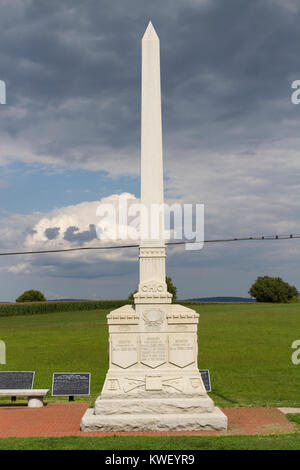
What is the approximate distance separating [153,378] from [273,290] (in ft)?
312

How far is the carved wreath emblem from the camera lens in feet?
43.1

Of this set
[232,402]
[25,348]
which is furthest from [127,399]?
[25,348]

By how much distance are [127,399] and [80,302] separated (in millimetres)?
61183

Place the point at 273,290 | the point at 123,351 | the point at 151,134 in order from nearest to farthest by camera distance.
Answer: the point at 123,351 → the point at 151,134 → the point at 273,290

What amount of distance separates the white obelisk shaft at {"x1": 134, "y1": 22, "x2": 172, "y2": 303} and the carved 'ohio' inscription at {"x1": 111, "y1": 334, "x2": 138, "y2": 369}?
1131 mm

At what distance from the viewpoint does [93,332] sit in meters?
37.8

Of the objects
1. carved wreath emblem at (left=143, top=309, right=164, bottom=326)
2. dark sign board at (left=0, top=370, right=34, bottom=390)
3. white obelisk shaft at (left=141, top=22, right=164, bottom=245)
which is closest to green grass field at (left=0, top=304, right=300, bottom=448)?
dark sign board at (left=0, top=370, right=34, bottom=390)

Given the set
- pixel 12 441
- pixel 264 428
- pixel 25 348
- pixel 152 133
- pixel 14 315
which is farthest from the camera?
pixel 14 315

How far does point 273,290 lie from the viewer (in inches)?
4082

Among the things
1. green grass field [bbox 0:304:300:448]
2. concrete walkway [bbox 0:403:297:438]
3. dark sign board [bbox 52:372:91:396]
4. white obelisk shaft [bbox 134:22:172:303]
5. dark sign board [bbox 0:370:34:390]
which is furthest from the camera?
green grass field [bbox 0:304:300:448]

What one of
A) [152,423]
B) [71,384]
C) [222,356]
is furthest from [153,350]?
[222,356]

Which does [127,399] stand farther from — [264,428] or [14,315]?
[14,315]

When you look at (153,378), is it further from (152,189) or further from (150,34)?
(150,34)

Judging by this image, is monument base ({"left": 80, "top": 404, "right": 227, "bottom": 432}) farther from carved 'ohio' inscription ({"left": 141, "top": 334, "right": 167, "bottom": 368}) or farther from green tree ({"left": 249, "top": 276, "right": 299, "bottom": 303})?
green tree ({"left": 249, "top": 276, "right": 299, "bottom": 303})
